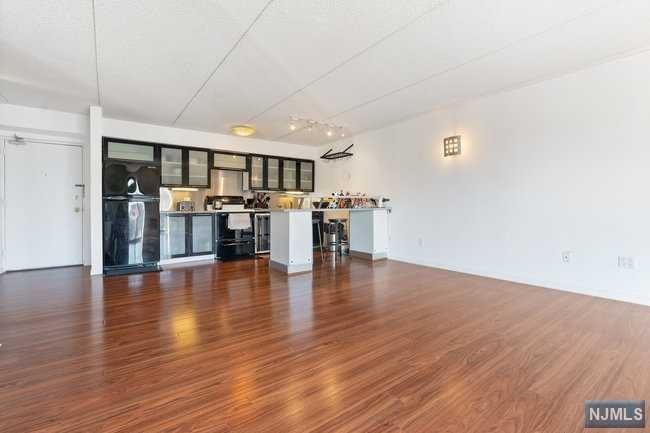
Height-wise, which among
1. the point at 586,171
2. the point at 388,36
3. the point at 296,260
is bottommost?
the point at 296,260

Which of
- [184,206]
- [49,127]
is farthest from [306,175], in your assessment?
[49,127]

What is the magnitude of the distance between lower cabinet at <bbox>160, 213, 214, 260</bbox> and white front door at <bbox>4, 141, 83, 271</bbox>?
1440mm

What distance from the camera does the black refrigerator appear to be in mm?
4645

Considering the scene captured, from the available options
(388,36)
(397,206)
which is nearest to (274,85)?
(388,36)

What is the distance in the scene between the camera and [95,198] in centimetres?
457

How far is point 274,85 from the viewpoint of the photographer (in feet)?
12.9

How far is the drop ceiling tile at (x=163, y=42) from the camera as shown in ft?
8.08

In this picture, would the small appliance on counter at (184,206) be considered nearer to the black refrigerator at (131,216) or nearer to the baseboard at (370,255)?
the black refrigerator at (131,216)

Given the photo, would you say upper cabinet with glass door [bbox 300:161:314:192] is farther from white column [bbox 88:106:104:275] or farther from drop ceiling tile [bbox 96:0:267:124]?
white column [bbox 88:106:104:275]

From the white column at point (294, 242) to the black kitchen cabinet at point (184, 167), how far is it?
2233 millimetres

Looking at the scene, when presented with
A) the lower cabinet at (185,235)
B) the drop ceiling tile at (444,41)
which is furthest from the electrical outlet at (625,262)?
the lower cabinet at (185,235)

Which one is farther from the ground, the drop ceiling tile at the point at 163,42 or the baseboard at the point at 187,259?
the drop ceiling tile at the point at 163,42

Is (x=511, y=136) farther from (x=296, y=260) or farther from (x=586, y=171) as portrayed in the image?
(x=296, y=260)

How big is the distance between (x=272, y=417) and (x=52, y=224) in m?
5.77
